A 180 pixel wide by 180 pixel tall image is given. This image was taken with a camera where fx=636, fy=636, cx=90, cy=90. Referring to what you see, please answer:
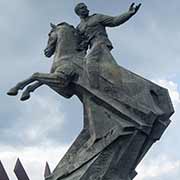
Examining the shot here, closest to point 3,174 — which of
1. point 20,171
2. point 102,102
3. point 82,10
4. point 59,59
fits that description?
point 20,171

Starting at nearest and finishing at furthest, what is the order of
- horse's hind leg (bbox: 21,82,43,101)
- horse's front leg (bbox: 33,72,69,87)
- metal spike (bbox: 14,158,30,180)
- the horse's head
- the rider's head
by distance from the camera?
horse's front leg (bbox: 33,72,69,87)
horse's hind leg (bbox: 21,82,43,101)
the horse's head
the rider's head
metal spike (bbox: 14,158,30,180)

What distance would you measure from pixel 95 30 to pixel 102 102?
1.86 metres

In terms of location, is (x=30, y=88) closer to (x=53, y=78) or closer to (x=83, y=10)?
Answer: (x=53, y=78)

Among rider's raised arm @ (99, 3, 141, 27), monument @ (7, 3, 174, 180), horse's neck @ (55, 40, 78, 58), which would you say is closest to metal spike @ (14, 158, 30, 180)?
monument @ (7, 3, 174, 180)

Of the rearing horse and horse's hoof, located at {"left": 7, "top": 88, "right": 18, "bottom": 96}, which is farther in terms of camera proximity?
horse's hoof, located at {"left": 7, "top": 88, "right": 18, "bottom": 96}

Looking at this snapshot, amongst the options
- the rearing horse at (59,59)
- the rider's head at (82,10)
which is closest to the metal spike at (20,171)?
the rearing horse at (59,59)

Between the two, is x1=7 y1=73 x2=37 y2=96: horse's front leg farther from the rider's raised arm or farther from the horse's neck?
the rider's raised arm

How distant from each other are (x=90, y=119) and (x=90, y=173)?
1.22m

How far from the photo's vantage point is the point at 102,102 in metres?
14.0

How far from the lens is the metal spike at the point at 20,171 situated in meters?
24.3

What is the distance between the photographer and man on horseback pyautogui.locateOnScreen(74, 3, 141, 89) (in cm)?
1441

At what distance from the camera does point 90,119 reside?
14172 millimetres

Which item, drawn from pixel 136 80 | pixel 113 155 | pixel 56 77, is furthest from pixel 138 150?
pixel 56 77

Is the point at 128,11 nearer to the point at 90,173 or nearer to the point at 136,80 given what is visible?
the point at 136,80
